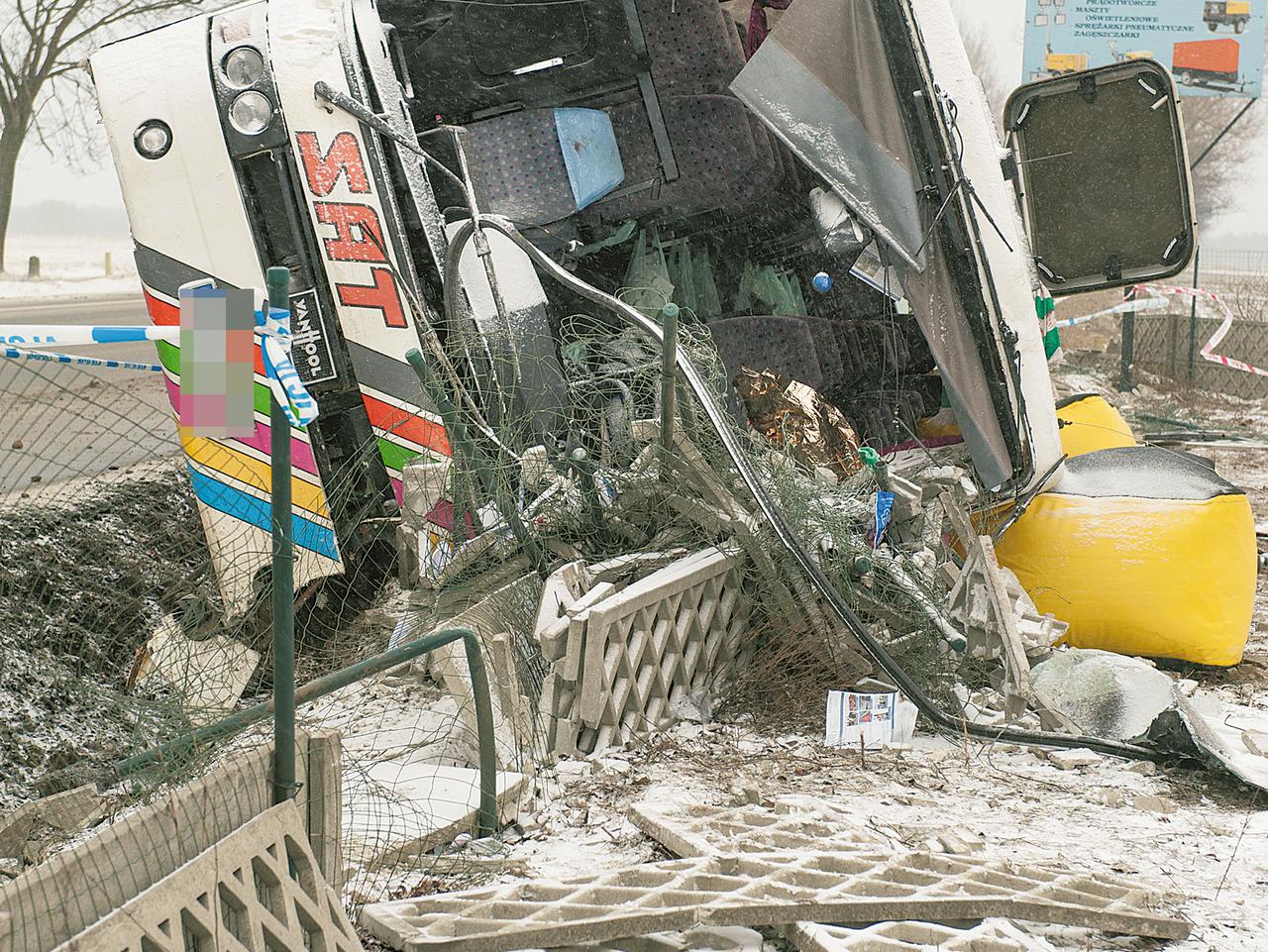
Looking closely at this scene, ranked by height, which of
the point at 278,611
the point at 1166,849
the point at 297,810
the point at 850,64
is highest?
the point at 850,64

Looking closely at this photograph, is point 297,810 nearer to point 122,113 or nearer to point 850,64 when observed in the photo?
point 122,113

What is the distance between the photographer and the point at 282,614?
7.70 ft

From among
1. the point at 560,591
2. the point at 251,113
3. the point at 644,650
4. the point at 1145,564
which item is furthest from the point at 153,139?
the point at 1145,564

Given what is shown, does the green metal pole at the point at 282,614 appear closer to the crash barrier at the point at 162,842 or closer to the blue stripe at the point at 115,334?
the crash barrier at the point at 162,842

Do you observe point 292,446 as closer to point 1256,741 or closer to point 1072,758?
point 1072,758

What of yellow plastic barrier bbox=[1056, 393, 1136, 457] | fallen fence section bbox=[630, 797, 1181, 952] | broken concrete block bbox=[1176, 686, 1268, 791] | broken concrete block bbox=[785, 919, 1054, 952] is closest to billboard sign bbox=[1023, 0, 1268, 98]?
yellow plastic barrier bbox=[1056, 393, 1136, 457]

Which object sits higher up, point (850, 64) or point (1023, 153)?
point (850, 64)

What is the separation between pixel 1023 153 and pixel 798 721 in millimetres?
2845

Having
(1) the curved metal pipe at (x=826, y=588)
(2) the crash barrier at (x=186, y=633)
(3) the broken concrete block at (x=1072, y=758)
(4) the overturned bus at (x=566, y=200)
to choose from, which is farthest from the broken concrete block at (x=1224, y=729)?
(2) the crash barrier at (x=186, y=633)

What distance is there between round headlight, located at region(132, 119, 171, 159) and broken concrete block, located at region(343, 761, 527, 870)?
7.57 ft

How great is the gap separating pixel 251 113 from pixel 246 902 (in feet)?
9.78

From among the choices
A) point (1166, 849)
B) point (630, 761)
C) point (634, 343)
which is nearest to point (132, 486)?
point (634, 343)

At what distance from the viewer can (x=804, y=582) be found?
165 inches

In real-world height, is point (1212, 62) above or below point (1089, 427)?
above
